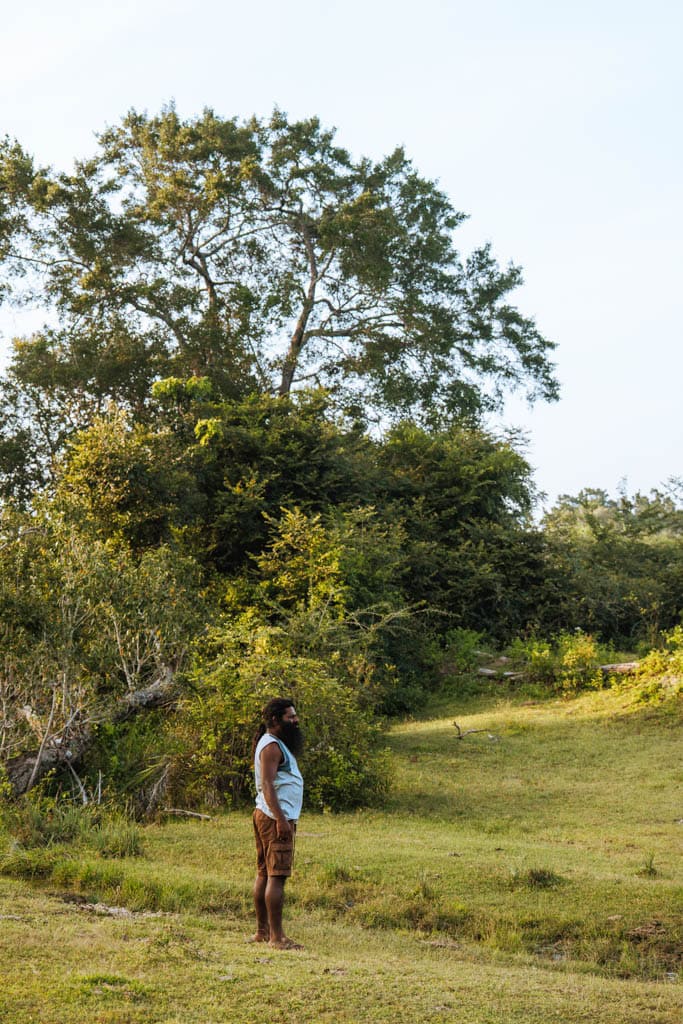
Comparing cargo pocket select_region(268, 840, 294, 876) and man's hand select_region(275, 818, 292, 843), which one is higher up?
man's hand select_region(275, 818, 292, 843)

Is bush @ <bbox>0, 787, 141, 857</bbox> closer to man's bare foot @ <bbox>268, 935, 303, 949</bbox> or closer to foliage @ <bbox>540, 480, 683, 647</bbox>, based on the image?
man's bare foot @ <bbox>268, 935, 303, 949</bbox>

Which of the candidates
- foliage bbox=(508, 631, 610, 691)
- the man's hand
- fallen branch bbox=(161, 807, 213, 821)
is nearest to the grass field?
fallen branch bbox=(161, 807, 213, 821)

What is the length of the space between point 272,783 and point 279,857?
0.40 meters

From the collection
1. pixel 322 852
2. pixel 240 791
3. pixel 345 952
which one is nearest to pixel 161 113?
pixel 240 791

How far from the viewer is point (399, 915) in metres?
6.86

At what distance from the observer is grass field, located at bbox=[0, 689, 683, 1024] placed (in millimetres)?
4676

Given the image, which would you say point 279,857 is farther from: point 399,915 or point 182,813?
point 182,813

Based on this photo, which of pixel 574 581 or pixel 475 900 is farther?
pixel 574 581

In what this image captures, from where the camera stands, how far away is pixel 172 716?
37.3 ft

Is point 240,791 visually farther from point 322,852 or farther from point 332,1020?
point 332,1020

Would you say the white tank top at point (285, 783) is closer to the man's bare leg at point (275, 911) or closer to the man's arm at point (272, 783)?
the man's arm at point (272, 783)

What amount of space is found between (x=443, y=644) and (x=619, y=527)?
901 cm

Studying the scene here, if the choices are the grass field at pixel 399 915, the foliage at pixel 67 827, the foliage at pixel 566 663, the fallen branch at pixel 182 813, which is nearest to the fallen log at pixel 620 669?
the foliage at pixel 566 663

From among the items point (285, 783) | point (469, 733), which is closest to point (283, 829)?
point (285, 783)
